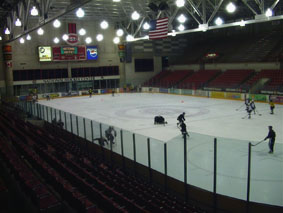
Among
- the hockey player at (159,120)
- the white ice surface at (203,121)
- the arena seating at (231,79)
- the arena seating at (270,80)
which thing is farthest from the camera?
the arena seating at (231,79)

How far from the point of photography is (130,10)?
118 feet

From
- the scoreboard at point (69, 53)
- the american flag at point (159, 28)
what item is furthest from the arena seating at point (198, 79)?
the american flag at point (159, 28)

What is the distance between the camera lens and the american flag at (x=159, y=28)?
20689 mm

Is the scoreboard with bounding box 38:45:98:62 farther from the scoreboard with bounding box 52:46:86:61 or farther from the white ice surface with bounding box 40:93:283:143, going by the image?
the white ice surface with bounding box 40:93:283:143

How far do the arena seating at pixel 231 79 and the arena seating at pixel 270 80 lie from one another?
1.31m

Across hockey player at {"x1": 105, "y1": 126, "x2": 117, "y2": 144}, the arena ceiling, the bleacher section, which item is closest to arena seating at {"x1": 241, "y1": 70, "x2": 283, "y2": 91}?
the arena ceiling

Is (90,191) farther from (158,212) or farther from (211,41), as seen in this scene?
(211,41)

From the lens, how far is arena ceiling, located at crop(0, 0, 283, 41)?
17.8 m

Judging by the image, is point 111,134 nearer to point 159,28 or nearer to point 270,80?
point 159,28

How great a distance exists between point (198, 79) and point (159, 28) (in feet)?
73.1

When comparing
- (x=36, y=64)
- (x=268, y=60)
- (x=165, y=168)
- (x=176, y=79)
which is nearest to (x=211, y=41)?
(x=176, y=79)

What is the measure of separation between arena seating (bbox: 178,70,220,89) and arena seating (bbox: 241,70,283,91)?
23.1 ft

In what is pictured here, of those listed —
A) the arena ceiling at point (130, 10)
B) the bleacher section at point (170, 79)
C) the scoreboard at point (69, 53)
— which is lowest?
the bleacher section at point (170, 79)

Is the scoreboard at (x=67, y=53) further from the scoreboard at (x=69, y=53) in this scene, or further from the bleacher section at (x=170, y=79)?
the bleacher section at (x=170, y=79)
